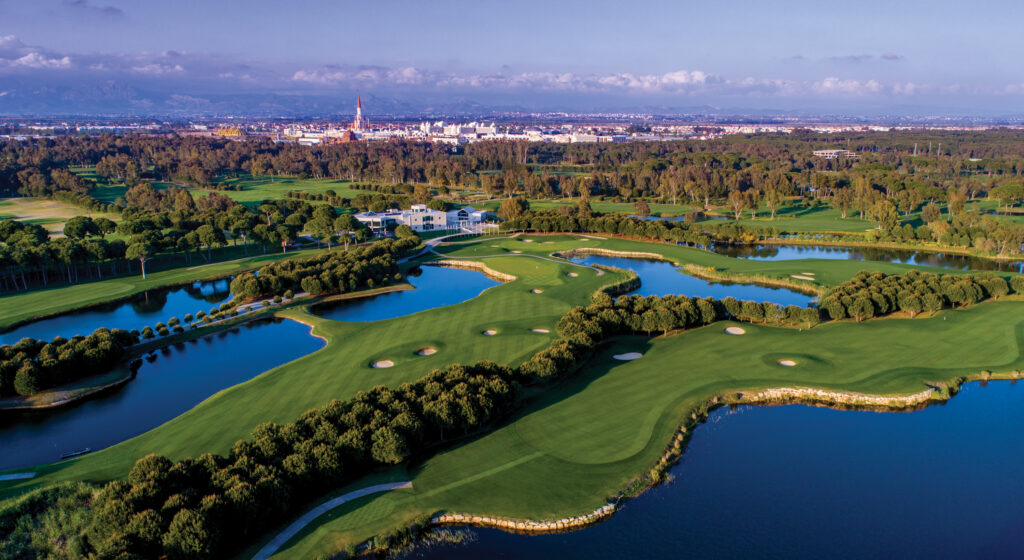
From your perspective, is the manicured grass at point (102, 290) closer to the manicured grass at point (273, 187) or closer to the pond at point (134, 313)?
the pond at point (134, 313)

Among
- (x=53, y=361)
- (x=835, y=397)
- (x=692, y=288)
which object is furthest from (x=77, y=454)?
(x=692, y=288)

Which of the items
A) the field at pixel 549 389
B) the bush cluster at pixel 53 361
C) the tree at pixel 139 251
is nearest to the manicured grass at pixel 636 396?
the field at pixel 549 389

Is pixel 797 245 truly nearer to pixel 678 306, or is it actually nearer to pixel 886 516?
pixel 678 306

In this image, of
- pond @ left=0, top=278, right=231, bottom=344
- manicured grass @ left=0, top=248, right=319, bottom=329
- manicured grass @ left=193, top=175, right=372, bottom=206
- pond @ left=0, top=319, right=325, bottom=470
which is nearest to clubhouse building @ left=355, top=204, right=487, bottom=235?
manicured grass @ left=0, top=248, right=319, bottom=329

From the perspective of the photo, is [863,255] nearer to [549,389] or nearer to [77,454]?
[549,389]

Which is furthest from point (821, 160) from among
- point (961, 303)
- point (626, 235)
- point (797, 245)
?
point (961, 303)

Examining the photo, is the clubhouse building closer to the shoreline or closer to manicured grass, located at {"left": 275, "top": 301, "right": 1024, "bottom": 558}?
Result: manicured grass, located at {"left": 275, "top": 301, "right": 1024, "bottom": 558}

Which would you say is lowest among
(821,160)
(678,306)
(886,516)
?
(886,516)
